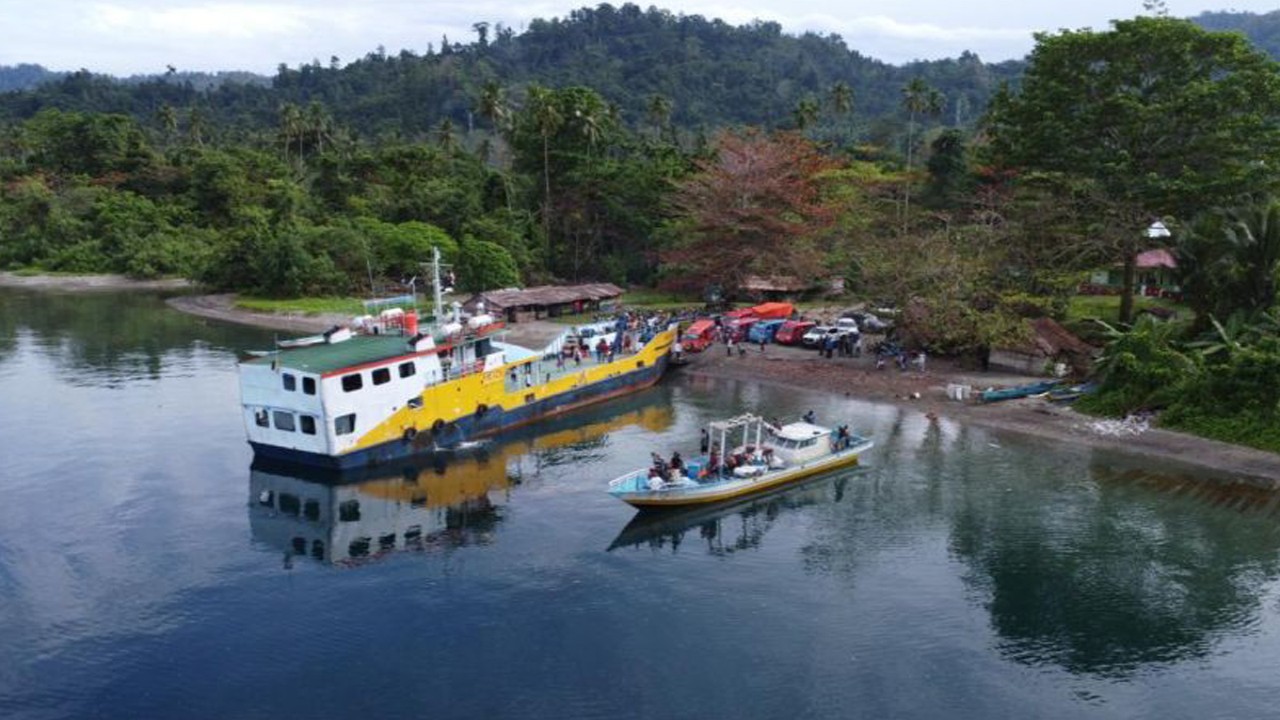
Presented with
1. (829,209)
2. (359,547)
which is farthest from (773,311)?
(359,547)

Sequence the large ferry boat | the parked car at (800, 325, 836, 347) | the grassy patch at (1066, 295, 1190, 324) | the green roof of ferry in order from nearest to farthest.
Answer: the green roof of ferry, the large ferry boat, the parked car at (800, 325, 836, 347), the grassy patch at (1066, 295, 1190, 324)

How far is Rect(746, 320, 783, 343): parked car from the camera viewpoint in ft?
239

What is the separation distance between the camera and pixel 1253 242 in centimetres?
5419

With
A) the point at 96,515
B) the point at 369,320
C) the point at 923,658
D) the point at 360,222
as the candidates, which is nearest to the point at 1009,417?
the point at 923,658

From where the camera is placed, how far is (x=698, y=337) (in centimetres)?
7088

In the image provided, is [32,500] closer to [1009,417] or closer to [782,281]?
[1009,417]

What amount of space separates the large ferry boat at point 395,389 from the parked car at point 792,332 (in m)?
18.0

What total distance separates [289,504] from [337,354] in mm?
7777

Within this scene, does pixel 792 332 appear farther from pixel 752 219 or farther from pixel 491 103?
pixel 491 103

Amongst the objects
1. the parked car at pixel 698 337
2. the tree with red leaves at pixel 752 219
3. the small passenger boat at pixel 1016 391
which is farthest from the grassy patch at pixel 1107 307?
the parked car at pixel 698 337

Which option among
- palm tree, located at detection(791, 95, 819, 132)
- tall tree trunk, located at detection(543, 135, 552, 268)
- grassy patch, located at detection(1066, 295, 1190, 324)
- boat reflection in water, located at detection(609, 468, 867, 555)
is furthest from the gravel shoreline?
palm tree, located at detection(791, 95, 819, 132)

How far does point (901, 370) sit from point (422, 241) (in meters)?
54.8

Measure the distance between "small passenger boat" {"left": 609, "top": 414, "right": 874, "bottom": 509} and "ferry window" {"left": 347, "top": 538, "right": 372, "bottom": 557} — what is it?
9551 millimetres

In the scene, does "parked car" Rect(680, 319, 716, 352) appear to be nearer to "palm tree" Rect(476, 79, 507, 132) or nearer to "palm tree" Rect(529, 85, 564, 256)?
"palm tree" Rect(529, 85, 564, 256)
